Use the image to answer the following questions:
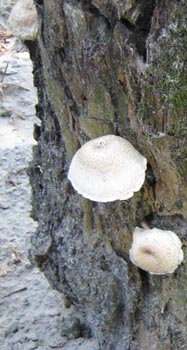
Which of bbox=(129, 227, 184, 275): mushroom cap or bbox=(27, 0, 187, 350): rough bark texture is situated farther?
bbox=(129, 227, 184, 275): mushroom cap

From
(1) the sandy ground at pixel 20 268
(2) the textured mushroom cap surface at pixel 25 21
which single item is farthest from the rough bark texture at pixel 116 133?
(1) the sandy ground at pixel 20 268

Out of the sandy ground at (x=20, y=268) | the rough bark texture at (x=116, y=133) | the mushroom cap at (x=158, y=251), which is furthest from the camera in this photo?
the sandy ground at (x=20, y=268)

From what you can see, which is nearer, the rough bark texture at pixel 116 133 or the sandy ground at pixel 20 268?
the rough bark texture at pixel 116 133

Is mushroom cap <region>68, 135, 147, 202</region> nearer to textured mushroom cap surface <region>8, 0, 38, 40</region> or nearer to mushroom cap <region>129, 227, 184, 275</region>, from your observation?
mushroom cap <region>129, 227, 184, 275</region>

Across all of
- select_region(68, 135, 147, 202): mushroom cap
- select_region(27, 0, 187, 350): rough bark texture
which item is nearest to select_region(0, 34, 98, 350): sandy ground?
select_region(27, 0, 187, 350): rough bark texture

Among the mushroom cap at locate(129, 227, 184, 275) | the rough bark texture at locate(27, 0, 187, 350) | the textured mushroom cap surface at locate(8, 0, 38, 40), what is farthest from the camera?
the textured mushroom cap surface at locate(8, 0, 38, 40)

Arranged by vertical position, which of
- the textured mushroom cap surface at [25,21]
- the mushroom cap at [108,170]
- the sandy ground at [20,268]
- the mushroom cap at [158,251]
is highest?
the textured mushroom cap surface at [25,21]

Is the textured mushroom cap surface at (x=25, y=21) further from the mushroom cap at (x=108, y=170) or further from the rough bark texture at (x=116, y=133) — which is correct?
the mushroom cap at (x=108, y=170)

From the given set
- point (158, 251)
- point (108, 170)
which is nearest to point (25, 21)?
point (108, 170)

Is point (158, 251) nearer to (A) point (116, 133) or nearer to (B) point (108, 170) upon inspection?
(B) point (108, 170)
